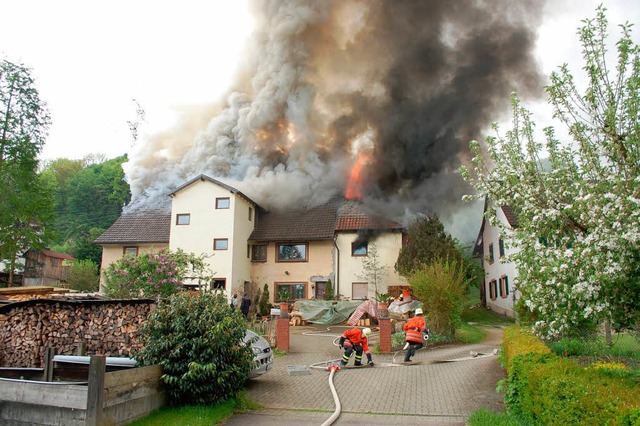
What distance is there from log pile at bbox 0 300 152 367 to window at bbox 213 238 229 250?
17831 mm

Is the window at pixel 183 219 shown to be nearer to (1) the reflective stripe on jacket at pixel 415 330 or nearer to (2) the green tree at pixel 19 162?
(2) the green tree at pixel 19 162

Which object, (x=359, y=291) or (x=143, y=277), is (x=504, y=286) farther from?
(x=143, y=277)

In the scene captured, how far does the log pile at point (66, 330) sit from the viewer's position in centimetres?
996

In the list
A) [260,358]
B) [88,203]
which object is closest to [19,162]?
[260,358]

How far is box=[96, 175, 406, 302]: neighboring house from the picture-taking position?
1113 inches

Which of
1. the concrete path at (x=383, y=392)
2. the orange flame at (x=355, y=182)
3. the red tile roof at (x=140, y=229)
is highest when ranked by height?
the orange flame at (x=355, y=182)

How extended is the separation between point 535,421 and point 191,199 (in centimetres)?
2571

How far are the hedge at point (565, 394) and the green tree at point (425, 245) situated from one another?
54.0 ft

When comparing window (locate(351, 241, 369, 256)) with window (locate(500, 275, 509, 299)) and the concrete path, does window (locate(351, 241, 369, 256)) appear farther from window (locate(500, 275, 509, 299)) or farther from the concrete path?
the concrete path

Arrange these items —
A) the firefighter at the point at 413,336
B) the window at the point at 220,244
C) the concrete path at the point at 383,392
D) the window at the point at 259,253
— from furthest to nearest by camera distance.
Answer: the window at the point at 259,253 < the window at the point at 220,244 < the firefighter at the point at 413,336 < the concrete path at the point at 383,392

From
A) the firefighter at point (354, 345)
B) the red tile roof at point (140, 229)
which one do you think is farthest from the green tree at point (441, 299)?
the red tile roof at point (140, 229)

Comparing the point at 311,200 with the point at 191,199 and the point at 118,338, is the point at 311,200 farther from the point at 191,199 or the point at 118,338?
the point at 118,338

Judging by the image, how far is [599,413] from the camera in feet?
14.6

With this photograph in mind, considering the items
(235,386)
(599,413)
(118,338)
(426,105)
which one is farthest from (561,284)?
(426,105)
